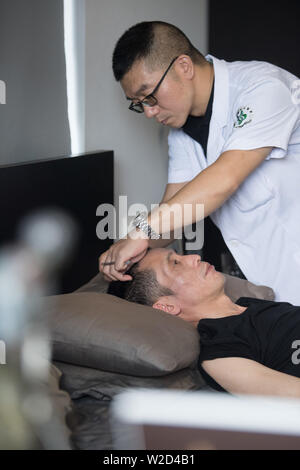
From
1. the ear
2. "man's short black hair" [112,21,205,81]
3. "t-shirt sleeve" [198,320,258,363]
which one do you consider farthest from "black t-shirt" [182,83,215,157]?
"t-shirt sleeve" [198,320,258,363]

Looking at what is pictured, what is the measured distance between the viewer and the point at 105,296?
1.53 meters

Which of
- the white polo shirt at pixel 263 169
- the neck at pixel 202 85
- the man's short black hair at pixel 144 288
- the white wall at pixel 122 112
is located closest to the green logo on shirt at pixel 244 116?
the white polo shirt at pixel 263 169

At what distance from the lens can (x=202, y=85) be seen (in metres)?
1.89

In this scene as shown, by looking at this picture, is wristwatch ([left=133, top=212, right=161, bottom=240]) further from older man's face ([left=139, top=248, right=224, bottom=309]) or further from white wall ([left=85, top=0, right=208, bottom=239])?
white wall ([left=85, top=0, right=208, bottom=239])

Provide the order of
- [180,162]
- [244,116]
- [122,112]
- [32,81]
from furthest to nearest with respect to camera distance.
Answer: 1. [122,112]
2. [180,162]
3. [32,81]
4. [244,116]

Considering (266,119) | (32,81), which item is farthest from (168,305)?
(32,81)

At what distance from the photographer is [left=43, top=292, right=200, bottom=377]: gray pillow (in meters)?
1.32

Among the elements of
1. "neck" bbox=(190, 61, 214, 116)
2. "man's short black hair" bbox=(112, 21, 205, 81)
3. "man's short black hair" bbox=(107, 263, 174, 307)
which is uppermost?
"man's short black hair" bbox=(112, 21, 205, 81)

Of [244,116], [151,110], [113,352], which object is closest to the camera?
[113,352]

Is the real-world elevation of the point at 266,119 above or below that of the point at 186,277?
above

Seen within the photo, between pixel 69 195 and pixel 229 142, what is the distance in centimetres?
63

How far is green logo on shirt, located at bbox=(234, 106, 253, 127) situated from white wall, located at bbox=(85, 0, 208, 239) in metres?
0.83

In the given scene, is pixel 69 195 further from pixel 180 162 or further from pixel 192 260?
pixel 192 260
